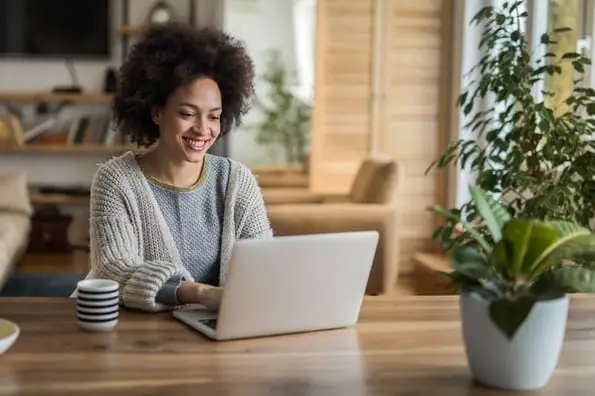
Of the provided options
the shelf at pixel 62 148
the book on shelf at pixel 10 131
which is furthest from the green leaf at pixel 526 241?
the book on shelf at pixel 10 131

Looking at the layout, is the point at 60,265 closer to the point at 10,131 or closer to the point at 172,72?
the point at 10,131

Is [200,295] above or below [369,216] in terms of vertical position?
above

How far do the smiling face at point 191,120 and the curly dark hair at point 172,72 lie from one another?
3 cm

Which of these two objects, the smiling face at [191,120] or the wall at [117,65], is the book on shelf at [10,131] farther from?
the smiling face at [191,120]

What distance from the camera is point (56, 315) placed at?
1.65 meters

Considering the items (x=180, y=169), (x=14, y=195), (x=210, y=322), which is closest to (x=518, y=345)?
(x=210, y=322)

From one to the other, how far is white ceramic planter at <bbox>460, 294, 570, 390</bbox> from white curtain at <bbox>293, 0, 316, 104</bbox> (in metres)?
4.37

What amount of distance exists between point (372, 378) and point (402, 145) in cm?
399

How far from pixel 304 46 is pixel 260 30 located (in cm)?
31

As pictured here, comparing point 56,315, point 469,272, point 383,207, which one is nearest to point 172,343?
point 56,315

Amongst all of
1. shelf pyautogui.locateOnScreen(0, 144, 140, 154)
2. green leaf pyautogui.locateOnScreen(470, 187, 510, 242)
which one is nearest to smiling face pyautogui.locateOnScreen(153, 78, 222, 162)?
green leaf pyautogui.locateOnScreen(470, 187, 510, 242)

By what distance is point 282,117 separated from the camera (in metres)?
5.64

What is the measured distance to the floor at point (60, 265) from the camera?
5098 mm

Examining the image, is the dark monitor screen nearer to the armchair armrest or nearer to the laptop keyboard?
the armchair armrest
